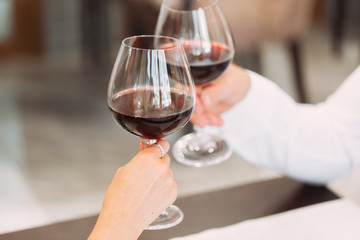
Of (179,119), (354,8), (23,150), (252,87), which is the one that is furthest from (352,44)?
(179,119)

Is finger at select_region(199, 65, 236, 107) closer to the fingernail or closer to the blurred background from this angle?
the fingernail

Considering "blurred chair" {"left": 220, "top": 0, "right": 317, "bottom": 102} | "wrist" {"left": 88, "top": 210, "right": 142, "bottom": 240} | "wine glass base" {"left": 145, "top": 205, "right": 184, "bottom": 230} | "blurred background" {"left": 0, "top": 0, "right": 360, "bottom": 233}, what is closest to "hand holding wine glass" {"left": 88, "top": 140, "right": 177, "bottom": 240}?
"wrist" {"left": 88, "top": 210, "right": 142, "bottom": 240}

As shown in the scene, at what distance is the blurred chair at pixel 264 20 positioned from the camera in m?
2.25

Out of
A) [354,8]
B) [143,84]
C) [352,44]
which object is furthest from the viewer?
[354,8]

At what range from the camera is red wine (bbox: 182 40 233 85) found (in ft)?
3.05

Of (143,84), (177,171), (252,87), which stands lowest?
(177,171)

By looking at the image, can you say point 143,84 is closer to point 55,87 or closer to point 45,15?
point 55,87

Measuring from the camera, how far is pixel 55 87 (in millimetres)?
2830

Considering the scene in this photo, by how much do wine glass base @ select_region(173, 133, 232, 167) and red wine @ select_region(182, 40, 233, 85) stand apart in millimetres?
240

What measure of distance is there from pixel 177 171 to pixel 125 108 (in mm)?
Answer: 1386

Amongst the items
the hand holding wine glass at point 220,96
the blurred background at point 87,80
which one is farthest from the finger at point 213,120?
the blurred background at point 87,80

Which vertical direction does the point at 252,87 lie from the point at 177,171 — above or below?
above

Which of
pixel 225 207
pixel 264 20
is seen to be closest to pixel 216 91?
pixel 225 207

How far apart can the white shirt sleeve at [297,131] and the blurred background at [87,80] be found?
0.54 feet
